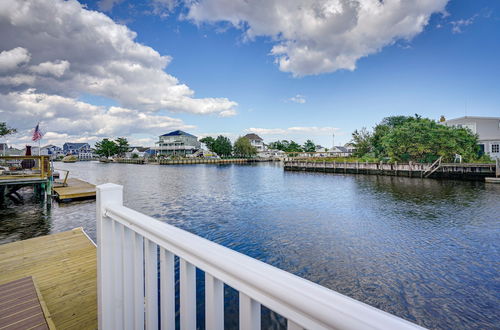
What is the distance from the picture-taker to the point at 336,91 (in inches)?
1665

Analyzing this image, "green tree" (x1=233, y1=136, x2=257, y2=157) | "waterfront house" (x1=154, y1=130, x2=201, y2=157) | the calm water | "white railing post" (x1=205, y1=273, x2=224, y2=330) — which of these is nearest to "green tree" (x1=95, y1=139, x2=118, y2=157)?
"waterfront house" (x1=154, y1=130, x2=201, y2=157)

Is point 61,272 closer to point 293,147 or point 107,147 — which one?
point 293,147

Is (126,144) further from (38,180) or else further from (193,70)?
(38,180)

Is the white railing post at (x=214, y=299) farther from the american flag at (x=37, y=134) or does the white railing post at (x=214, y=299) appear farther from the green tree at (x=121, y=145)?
the green tree at (x=121, y=145)

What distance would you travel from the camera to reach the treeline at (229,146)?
79.8 metres

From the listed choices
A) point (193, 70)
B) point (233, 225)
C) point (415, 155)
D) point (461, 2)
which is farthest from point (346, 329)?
point (193, 70)

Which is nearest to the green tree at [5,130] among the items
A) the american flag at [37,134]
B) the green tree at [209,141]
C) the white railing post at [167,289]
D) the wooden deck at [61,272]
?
the american flag at [37,134]

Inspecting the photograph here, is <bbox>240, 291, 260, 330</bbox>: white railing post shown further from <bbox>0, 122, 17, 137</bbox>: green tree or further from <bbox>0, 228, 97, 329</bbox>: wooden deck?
<bbox>0, 122, 17, 137</bbox>: green tree

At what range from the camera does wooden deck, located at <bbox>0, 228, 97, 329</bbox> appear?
2.50 meters

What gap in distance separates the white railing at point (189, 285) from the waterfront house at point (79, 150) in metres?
143

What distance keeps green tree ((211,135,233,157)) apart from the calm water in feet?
215

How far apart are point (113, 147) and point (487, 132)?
371ft

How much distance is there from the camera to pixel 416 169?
25312mm

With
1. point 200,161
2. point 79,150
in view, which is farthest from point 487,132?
point 79,150
